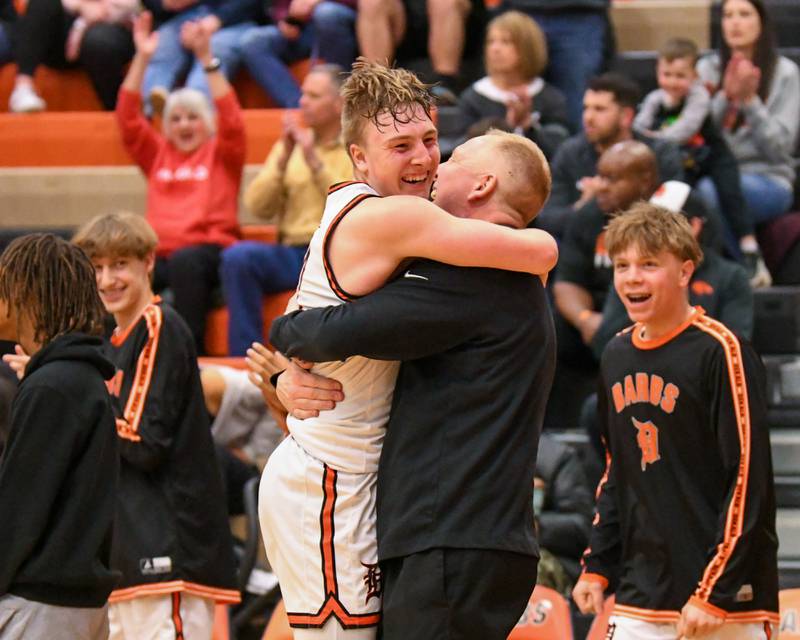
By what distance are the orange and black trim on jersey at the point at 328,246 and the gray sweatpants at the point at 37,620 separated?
100 centimetres

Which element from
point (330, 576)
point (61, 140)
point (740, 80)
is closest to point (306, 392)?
point (330, 576)

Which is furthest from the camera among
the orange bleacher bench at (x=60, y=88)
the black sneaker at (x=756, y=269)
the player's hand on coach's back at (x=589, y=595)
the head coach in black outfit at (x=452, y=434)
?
the orange bleacher bench at (x=60, y=88)

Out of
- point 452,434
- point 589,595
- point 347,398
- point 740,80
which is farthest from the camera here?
point 740,80

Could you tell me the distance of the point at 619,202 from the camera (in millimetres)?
6367

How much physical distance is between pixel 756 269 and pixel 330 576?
460 cm

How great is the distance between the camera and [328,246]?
303 cm

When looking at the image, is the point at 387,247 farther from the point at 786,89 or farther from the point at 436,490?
the point at 786,89

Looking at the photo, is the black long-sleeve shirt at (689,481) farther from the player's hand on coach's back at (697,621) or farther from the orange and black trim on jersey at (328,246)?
the orange and black trim on jersey at (328,246)

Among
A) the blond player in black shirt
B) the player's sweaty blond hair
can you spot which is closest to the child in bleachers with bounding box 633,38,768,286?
the blond player in black shirt

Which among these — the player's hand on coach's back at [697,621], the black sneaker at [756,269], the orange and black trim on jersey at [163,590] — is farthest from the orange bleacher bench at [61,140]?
the player's hand on coach's back at [697,621]

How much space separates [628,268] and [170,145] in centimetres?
400

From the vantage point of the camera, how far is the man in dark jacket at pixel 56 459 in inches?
127

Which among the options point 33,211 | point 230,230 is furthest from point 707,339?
point 33,211

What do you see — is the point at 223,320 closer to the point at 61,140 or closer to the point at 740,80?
the point at 61,140
